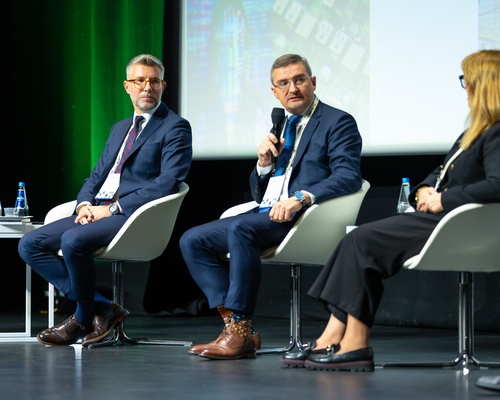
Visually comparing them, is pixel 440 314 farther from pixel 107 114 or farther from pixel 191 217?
pixel 107 114

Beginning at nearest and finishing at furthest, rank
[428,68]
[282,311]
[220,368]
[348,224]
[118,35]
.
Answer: [220,368] < [348,224] < [428,68] < [282,311] < [118,35]

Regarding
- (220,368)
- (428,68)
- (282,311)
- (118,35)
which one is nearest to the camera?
(220,368)

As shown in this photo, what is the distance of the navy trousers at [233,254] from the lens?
377cm

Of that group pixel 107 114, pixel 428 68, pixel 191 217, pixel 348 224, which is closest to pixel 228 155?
pixel 191 217

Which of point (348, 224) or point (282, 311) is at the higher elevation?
point (348, 224)

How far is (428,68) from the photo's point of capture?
5.32m

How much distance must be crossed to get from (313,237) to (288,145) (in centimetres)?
48

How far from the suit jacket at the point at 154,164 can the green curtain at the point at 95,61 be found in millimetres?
2055

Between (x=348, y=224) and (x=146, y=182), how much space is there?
3.30 feet

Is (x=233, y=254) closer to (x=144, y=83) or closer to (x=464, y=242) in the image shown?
(x=464, y=242)

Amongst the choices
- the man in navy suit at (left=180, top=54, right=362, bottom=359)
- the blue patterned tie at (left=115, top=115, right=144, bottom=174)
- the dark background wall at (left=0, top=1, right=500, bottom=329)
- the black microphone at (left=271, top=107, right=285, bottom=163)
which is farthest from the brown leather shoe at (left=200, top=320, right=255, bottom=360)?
the dark background wall at (left=0, top=1, right=500, bottom=329)

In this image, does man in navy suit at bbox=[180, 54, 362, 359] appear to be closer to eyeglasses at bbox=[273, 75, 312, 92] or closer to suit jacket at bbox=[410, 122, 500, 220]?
eyeglasses at bbox=[273, 75, 312, 92]

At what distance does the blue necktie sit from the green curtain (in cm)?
255

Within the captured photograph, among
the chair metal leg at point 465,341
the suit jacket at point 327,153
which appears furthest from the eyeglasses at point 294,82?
the chair metal leg at point 465,341
